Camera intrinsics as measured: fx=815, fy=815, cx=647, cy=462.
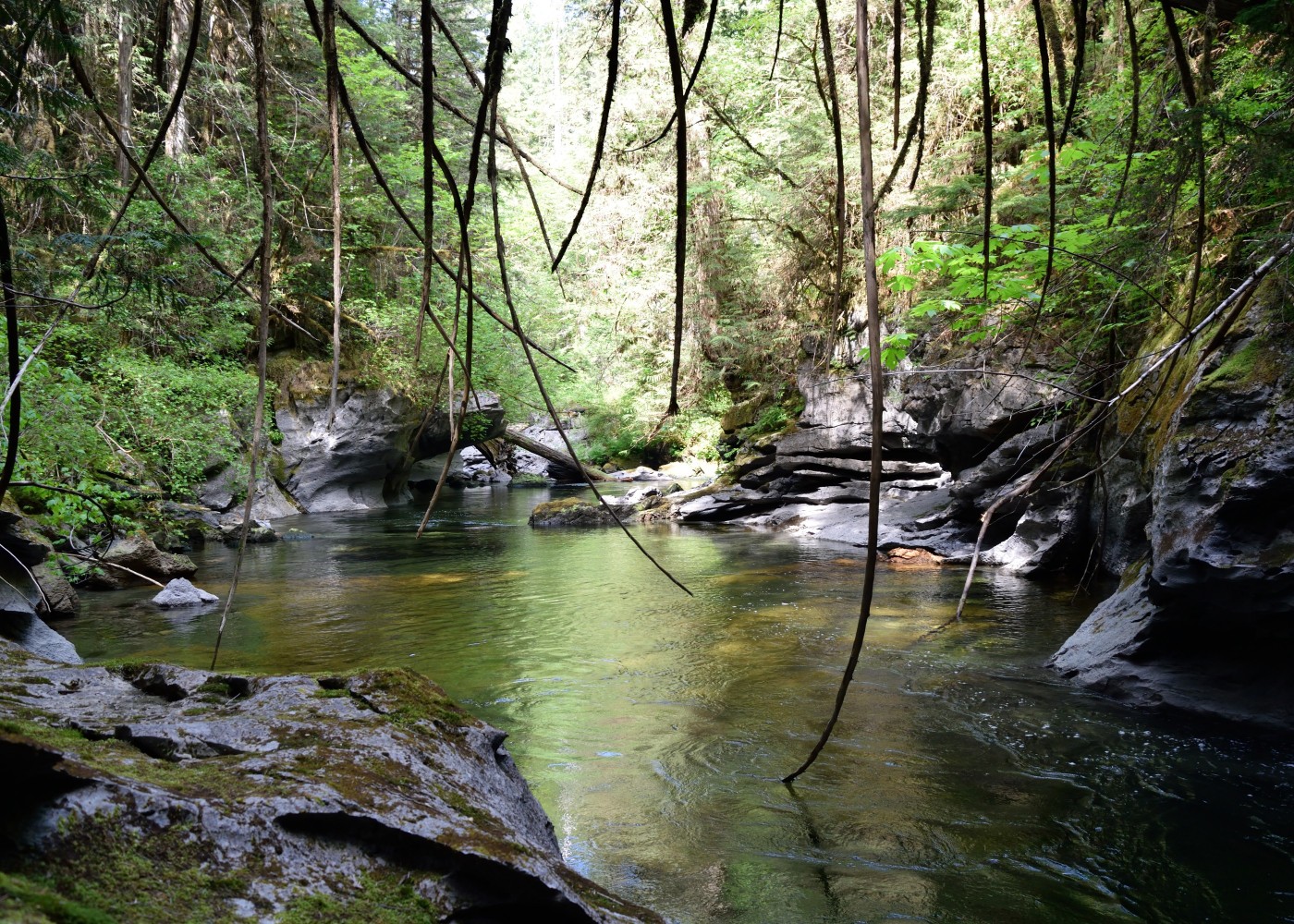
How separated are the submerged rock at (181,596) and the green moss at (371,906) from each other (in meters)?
9.18

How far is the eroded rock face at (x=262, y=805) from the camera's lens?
1590mm

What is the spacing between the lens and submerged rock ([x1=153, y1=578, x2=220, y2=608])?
31.9 feet

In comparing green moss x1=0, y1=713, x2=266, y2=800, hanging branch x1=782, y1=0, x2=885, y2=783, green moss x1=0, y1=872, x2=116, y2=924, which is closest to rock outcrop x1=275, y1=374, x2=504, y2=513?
green moss x1=0, y1=713, x2=266, y2=800

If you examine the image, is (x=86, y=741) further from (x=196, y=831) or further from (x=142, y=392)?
(x=142, y=392)

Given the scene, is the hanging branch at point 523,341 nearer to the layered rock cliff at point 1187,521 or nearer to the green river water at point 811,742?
the layered rock cliff at point 1187,521

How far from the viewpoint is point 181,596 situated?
9859 millimetres

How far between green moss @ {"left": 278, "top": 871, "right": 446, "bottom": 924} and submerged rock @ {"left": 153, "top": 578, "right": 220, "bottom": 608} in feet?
30.1

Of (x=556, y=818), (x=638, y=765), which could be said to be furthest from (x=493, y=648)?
(x=556, y=818)

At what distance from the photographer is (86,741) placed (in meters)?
2.19

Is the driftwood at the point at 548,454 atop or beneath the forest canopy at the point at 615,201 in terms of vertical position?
beneath

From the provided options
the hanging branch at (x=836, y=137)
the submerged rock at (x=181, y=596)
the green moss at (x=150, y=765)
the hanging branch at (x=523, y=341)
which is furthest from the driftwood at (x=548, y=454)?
the submerged rock at (x=181, y=596)

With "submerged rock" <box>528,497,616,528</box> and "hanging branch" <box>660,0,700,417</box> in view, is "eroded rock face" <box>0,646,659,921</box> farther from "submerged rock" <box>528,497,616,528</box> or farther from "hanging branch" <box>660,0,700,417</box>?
"submerged rock" <box>528,497,616,528</box>

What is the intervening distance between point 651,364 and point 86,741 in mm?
22389

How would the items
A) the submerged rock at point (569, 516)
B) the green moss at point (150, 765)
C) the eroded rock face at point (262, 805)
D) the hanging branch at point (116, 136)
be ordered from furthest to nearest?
the submerged rock at point (569, 516) → the green moss at point (150, 765) → the eroded rock face at point (262, 805) → the hanging branch at point (116, 136)
